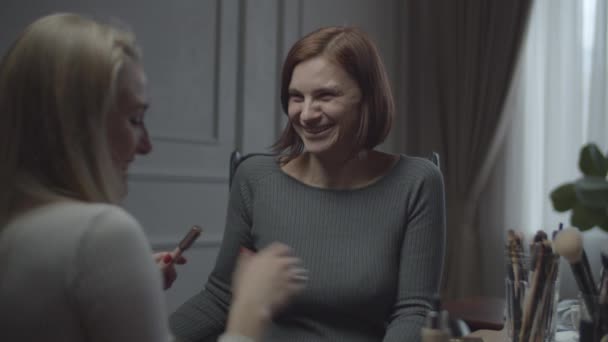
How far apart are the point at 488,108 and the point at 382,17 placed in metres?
0.77

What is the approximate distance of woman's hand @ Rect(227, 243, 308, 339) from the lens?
755 mm

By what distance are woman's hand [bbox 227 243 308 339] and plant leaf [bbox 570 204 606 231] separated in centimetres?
36

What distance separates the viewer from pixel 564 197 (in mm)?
801

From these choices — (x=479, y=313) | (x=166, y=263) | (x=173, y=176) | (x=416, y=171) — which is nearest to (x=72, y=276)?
(x=166, y=263)

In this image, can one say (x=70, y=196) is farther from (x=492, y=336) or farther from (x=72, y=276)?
(x=492, y=336)

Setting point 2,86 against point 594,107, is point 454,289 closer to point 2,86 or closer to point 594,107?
point 594,107

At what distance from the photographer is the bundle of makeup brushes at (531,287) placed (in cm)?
94

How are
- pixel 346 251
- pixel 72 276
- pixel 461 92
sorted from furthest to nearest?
pixel 461 92 < pixel 346 251 < pixel 72 276

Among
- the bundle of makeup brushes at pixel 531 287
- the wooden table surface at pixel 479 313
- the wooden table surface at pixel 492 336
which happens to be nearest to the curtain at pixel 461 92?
the wooden table surface at pixel 479 313

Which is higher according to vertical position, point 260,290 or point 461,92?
point 461,92

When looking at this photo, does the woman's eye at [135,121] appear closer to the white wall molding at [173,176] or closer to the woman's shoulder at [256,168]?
the woman's shoulder at [256,168]

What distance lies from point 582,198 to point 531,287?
250mm

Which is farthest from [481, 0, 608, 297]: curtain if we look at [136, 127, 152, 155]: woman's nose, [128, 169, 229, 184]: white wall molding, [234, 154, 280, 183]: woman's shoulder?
[136, 127, 152, 155]: woman's nose

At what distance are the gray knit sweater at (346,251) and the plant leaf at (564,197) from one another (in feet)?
1.78
